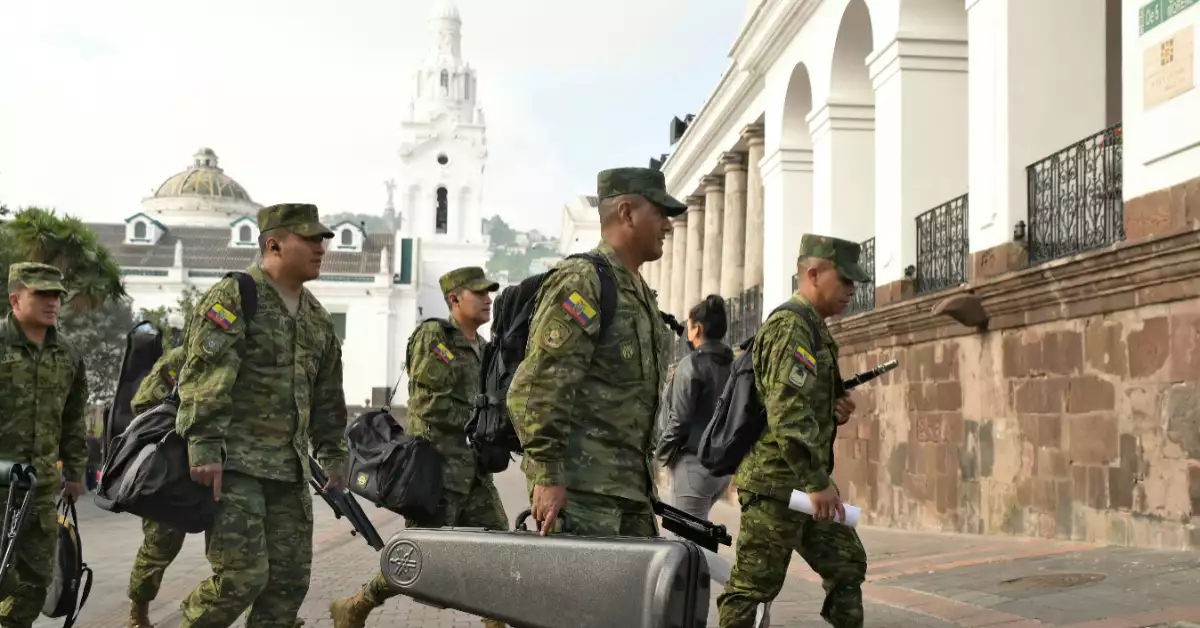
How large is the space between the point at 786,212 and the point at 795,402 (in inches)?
668

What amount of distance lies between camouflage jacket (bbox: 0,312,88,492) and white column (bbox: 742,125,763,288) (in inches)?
745

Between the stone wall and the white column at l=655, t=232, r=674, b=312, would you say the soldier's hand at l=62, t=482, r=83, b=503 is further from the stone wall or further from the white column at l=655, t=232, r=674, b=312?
the white column at l=655, t=232, r=674, b=312

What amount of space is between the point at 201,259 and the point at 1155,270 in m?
87.4

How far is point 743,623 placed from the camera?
5902 mm

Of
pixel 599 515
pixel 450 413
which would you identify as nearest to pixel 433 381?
pixel 450 413

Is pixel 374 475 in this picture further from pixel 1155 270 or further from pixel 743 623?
pixel 1155 270

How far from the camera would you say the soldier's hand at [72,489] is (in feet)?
23.7

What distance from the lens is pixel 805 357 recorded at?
5.90 metres

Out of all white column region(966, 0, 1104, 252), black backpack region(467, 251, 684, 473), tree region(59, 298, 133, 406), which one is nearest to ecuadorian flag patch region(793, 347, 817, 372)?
black backpack region(467, 251, 684, 473)

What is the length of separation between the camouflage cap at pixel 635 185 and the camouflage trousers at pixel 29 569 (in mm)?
3427

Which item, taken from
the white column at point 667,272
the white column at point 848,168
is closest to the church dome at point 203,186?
the white column at point 667,272

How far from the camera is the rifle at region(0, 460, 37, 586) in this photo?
21.3ft

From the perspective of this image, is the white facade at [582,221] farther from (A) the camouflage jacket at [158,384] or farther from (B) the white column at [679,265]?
(A) the camouflage jacket at [158,384]

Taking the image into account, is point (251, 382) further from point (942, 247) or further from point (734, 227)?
point (734, 227)
